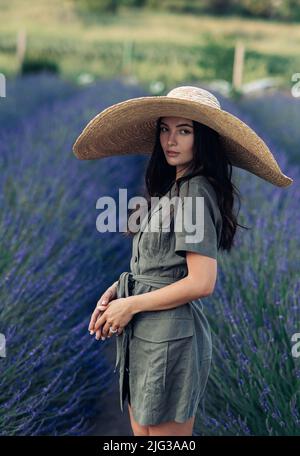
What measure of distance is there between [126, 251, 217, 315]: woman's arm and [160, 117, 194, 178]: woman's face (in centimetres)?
24

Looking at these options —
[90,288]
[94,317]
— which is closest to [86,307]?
[90,288]

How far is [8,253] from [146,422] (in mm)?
1367

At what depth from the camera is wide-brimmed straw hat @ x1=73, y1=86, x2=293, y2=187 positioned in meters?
1.70

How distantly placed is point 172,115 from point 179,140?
0.21 ft

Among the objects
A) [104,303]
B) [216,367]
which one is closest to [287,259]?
[216,367]

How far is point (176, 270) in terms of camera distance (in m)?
1.72

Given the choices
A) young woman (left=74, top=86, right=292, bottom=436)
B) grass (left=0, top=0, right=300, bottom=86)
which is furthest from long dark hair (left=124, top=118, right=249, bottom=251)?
grass (left=0, top=0, right=300, bottom=86)

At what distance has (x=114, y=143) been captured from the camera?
2.01m

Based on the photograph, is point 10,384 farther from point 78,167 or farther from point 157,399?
point 78,167

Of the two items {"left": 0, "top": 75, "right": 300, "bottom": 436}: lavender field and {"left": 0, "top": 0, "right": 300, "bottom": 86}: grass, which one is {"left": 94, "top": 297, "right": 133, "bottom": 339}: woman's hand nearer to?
{"left": 0, "top": 75, "right": 300, "bottom": 436}: lavender field

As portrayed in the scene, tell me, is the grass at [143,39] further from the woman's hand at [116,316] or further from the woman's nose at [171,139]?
the woman's hand at [116,316]

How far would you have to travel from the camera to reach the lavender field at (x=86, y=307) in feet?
7.65

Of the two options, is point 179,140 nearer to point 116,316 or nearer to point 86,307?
point 116,316

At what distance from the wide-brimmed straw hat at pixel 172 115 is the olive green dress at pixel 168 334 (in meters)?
0.15
